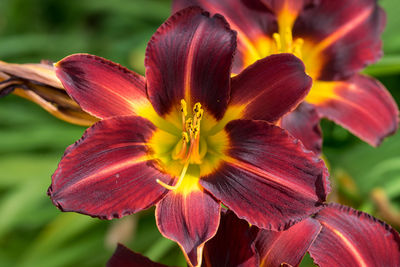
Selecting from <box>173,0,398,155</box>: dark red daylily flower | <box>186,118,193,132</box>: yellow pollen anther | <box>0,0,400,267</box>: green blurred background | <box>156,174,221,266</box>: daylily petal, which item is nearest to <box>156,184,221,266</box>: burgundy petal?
<box>156,174,221,266</box>: daylily petal

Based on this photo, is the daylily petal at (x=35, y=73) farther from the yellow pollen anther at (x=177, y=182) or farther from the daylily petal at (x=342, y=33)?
the daylily petal at (x=342, y=33)

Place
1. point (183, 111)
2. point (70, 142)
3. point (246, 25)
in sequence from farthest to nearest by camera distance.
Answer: point (70, 142) → point (246, 25) → point (183, 111)

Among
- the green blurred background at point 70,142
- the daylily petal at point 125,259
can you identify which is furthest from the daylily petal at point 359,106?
the daylily petal at point 125,259

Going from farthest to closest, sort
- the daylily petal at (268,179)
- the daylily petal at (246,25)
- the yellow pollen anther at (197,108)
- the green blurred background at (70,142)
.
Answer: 1. the green blurred background at (70,142)
2. the daylily petal at (246,25)
3. the yellow pollen anther at (197,108)
4. the daylily petal at (268,179)

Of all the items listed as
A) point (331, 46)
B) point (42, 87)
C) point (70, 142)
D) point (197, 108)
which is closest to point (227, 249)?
point (197, 108)

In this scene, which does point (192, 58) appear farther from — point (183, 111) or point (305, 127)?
point (305, 127)
